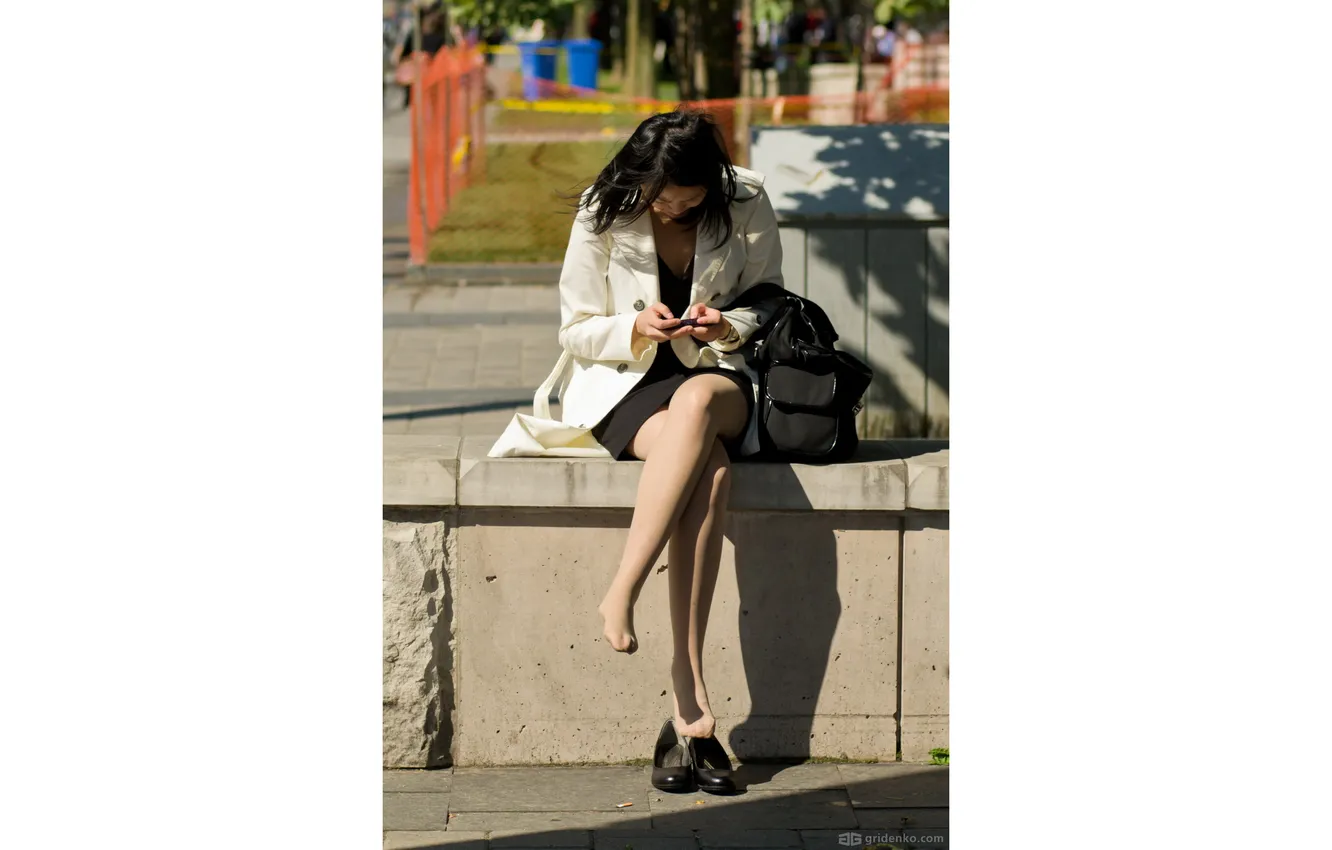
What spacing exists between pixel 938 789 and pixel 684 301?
4.43ft

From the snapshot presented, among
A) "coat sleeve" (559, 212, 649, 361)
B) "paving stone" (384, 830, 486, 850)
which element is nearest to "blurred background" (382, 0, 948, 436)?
"coat sleeve" (559, 212, 649, 361)

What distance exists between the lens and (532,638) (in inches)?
168

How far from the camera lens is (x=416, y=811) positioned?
400 cm

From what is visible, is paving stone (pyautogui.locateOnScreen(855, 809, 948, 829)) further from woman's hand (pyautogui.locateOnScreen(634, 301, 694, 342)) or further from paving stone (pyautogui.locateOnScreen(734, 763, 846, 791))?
woman's hand (pyautogui.locateOnScreen(634, 301, 694, 342))

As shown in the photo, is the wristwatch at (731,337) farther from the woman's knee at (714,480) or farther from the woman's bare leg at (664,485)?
the woman's knee at (714,480)

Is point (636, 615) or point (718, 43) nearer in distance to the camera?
point (636, 615)

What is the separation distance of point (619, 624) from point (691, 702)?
13.4 inches

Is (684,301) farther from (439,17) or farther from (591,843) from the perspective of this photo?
(439,17)

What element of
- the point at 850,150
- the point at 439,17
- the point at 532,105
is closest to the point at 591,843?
the point at 850,150

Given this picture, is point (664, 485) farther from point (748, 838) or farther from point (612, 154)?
point (612, 154)

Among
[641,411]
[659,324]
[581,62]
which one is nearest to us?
[659,324]

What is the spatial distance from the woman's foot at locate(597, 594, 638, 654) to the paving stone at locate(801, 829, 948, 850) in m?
0.59

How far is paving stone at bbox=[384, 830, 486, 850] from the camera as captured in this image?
377cm

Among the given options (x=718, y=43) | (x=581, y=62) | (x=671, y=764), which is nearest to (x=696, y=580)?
(x=671, y=764)
